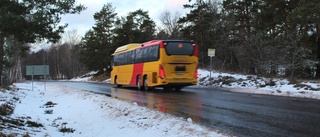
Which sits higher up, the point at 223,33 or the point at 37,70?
the point at 223,33

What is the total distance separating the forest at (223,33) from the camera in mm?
9961

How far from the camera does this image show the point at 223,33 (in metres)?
38.3

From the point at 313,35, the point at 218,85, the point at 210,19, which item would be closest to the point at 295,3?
the point at 313,35

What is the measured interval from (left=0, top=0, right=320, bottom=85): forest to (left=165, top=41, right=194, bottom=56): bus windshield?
7333 millimetres

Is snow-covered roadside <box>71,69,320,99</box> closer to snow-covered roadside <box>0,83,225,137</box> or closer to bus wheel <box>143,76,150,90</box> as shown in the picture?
bus wheel <box>143,76,150,90</box>

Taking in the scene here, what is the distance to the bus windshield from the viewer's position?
18844 mm

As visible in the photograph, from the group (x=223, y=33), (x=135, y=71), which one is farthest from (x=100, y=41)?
(x=135, y=71)

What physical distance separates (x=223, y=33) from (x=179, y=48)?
67.5 feet

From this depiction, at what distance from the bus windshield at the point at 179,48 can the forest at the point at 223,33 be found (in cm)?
733

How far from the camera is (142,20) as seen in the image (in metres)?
57.6

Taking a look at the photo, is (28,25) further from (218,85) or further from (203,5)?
(203,5)

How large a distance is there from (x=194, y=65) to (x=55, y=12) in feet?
35.3

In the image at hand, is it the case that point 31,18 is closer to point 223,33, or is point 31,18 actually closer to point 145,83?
point 145,83

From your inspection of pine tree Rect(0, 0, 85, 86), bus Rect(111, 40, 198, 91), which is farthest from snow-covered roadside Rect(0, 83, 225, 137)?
bus Rect(111, 40, 198, 91)
